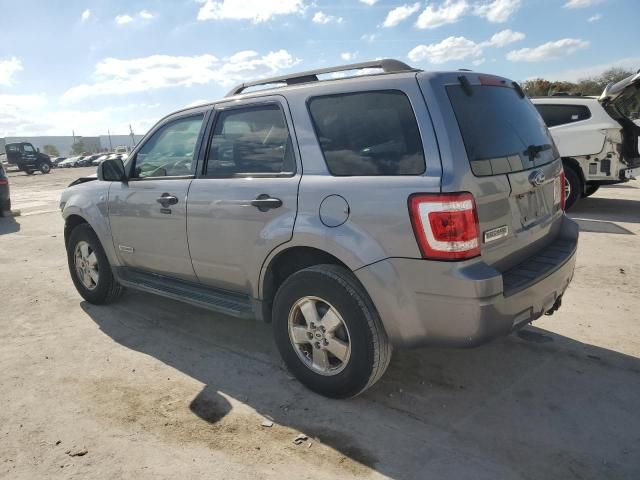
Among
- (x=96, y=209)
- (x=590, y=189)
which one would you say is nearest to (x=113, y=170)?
(x=96, y=209)

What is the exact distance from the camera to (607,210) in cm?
921

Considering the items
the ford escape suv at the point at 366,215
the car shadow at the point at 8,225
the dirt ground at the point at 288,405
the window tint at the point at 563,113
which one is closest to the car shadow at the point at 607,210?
the window tint at the point at 563,113

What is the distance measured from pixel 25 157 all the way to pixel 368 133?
126ft

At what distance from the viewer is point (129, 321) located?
457 cm

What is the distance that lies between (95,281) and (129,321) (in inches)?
25.6

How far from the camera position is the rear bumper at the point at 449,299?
8.23ft

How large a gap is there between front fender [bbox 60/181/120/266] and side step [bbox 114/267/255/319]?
0.23 metres

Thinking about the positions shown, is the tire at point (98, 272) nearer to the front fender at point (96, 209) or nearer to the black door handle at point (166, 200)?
the front fender at point (96, 209)

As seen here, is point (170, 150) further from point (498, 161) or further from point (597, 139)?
point (597, 139)

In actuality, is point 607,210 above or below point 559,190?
below

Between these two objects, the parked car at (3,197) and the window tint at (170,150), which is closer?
the window tint at (170,150)

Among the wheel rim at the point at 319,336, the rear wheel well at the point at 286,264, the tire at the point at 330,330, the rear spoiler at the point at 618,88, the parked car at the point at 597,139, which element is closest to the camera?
the tire at the point at 330,330

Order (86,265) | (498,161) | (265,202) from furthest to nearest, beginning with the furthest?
(86,265) < (265,202) < (498,161)

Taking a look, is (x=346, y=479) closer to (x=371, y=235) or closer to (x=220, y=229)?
(x=371, y=235)
